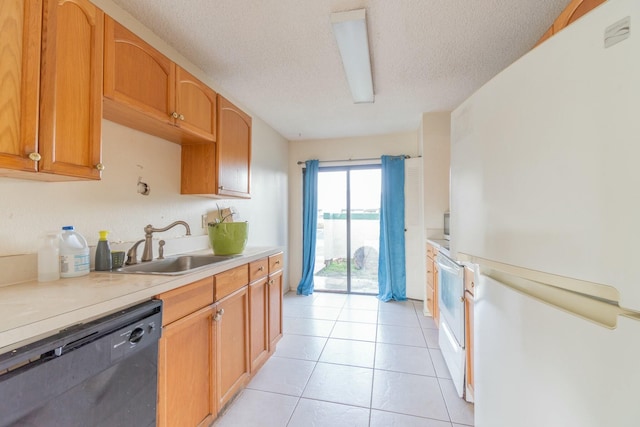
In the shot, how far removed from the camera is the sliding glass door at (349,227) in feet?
13.0

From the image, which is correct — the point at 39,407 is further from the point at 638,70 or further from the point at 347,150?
the point at 347,150

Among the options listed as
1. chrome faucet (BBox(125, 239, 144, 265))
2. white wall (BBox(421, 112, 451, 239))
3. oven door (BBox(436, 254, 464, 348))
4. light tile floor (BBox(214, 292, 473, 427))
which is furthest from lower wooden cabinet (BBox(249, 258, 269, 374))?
white wall (BBox(421, 112, 451, 239))

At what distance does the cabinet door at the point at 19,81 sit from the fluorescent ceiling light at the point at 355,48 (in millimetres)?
1357

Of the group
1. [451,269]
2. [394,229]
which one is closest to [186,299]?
[451,269]

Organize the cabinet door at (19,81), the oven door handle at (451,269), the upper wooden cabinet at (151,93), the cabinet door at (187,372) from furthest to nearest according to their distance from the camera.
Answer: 1. the oven door handle at (451,269)
2. the upper wooden cabinet at (151,93)
3. the cabinet door at (187,372)
4. the cabinet door at (19,81)

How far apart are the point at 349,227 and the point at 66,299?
3.44 metres

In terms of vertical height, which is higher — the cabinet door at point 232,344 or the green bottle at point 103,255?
the green bottle at point 103,255

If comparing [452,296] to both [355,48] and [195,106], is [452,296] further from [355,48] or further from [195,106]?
[195,106]

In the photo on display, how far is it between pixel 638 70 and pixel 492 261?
512 millimetres

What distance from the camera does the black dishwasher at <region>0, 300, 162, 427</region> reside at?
0.65 meters

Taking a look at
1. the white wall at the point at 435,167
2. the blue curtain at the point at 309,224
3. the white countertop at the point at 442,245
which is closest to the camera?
the white countertop at the point at 442,245

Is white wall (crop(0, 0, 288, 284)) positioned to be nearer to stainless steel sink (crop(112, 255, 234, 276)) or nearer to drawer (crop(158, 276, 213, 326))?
stainless steel sink (crop(112, 255, 234, 276))

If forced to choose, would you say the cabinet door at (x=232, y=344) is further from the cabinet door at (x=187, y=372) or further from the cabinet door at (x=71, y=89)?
the cabinet door at (x=71, y=89)

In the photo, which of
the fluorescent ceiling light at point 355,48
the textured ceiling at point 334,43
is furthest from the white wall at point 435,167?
the fluorescent ceiling light at point 355,48
